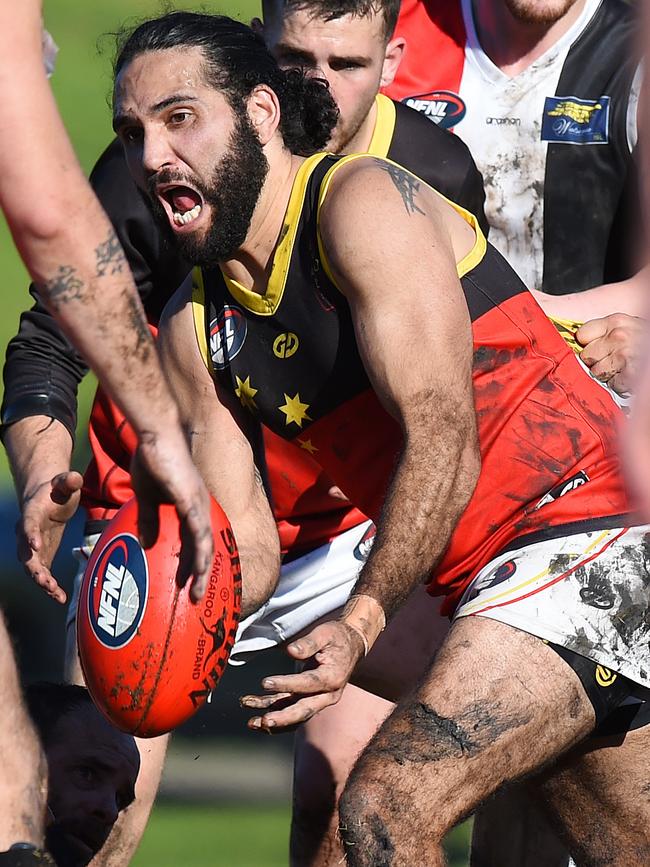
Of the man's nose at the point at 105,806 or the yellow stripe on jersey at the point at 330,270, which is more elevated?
the yellow stripe on jersey at the point at 330,270

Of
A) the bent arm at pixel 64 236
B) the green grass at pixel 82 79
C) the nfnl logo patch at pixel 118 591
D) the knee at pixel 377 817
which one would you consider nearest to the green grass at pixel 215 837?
the nfnl logo patch at pixel 118 591

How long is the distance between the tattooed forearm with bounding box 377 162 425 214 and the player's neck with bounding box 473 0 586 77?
1.72 meters

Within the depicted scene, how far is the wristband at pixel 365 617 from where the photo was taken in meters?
3.24

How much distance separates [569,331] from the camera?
13.2ft

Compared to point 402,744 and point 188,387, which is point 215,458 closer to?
point 188,387

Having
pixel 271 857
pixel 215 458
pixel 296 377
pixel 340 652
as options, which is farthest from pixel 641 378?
pixel 271 857

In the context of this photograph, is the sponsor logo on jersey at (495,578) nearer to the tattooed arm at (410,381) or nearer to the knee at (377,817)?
the tattooed arm at (410,381)

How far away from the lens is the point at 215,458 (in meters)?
4.01

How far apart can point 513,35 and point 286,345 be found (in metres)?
2.01

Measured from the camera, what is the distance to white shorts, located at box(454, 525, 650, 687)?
332 centimetres

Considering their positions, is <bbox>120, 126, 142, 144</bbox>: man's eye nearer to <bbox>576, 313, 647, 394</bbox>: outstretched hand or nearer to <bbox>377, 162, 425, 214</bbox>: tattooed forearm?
<bbox>377, 162, 425, 214</bbox>: tattooed forearm

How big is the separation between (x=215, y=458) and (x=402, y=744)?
1151 millimetres

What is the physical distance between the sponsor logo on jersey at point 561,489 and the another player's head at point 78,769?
1292 millimetres

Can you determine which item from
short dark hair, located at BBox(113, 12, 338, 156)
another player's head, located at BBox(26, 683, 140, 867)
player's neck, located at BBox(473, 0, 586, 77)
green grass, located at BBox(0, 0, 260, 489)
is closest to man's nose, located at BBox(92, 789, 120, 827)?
another player's head, located at BBox(26, 683, 140, 867)
